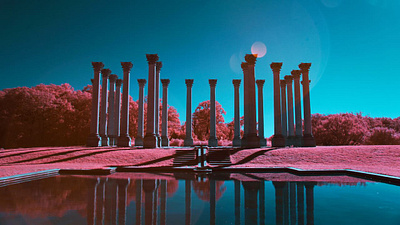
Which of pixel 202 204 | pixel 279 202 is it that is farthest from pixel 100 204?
pixel 279 202

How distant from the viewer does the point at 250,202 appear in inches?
431

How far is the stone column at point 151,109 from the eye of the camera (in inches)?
1596

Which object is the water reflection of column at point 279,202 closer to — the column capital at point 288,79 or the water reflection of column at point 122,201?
the water reflection of column at point 122,201

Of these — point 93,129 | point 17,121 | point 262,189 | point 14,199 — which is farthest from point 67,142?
point 262,189

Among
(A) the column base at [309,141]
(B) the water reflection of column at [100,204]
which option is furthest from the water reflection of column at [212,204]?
(A) the column base at [309,141]

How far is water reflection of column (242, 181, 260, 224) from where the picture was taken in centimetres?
865

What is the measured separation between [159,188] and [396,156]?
2804 centimetres

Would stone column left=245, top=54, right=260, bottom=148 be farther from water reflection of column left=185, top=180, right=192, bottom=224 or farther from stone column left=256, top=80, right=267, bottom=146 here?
water reflection of column left=185, top=180, right=192, bottom=224

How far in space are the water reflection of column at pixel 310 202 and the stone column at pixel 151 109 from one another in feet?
95.1

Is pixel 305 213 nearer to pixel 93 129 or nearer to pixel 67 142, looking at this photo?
pixel 93 129

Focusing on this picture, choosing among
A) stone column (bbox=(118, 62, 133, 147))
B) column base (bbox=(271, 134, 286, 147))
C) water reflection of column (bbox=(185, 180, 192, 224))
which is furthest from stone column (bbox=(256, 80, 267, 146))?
Result: water reflection of column (bbox=(185, 180, 192, 224))

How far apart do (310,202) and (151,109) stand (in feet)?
111

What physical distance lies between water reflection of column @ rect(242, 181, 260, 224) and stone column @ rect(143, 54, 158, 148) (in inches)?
1070

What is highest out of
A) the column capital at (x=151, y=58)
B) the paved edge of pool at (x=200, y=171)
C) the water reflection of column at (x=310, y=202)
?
the column capital at (x=151, y=58)
